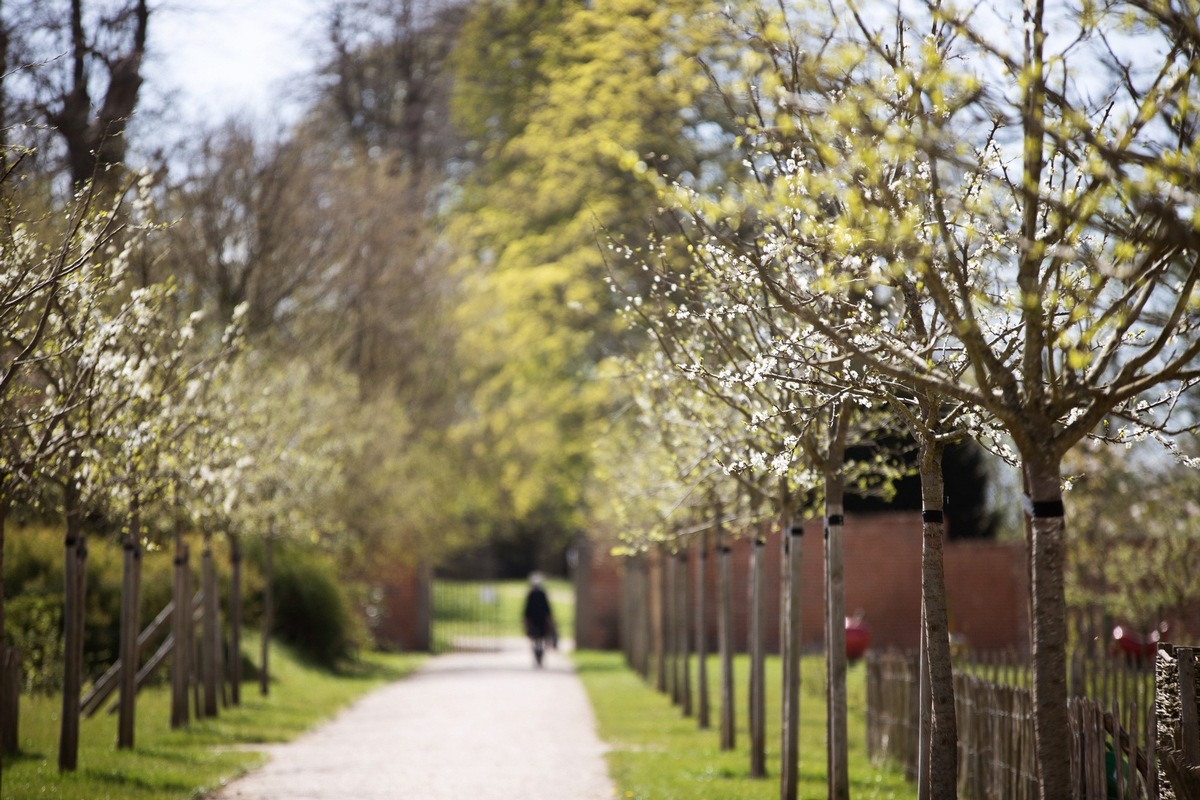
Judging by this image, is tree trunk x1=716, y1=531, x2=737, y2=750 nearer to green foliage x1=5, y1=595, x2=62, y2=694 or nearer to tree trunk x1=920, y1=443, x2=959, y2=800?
tree trunk x1=920, y1=443, x2=959, y2=800

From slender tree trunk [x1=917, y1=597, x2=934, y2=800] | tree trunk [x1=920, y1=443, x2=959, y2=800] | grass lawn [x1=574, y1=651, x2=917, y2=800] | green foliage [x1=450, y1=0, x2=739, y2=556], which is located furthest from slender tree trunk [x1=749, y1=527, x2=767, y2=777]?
green foliage [x1=450, y1=0, x2=739, y2=556]

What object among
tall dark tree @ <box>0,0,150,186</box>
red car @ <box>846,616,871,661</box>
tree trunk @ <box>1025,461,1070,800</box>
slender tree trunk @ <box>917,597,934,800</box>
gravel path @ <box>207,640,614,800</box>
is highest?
tall dark tree @ <box>0,0,150,186</box>

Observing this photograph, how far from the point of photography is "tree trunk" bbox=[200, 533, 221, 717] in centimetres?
1562

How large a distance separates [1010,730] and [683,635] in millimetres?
8479

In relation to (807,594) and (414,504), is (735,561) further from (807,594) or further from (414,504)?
(414,504)

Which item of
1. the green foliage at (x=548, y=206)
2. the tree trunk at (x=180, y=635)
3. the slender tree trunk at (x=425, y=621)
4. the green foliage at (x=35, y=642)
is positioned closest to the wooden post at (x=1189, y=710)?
the tree trunk at (x=180, y=635)

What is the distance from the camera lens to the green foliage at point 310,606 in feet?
78.5

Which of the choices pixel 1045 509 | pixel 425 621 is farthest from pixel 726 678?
pixel 425 621

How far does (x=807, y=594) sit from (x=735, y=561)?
158 centimetres

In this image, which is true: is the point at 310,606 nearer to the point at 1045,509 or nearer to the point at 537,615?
the point at 537,615

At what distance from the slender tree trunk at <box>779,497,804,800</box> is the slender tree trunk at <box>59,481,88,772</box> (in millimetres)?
5327

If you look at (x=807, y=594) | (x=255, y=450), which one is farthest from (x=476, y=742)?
(x=807, y=594)

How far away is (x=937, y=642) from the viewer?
6996mm

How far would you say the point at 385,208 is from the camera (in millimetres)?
26031
